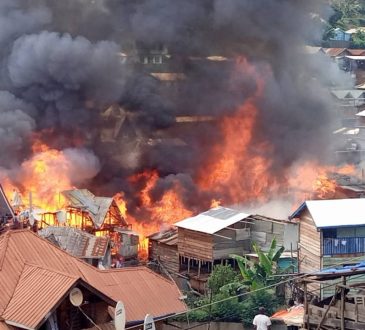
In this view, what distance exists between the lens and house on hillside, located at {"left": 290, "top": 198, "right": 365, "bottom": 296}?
26.2m

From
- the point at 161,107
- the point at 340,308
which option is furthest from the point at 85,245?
the point at 161,107

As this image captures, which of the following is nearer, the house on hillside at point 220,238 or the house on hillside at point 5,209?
the house on hillside at point 5,209

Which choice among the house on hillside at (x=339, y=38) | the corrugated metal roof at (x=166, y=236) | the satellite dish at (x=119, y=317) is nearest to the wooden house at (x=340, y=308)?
the satellite dish at (x=119, y=317)

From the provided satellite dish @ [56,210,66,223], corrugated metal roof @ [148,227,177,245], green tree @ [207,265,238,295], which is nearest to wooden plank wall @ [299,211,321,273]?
green tree @ [207,265,238,295]

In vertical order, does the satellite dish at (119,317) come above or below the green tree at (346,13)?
below

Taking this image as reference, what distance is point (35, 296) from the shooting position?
1491cm

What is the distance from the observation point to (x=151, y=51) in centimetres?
4575

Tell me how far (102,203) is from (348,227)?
38.7ft

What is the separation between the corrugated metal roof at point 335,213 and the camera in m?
26.1

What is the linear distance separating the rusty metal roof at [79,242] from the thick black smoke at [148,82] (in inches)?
402

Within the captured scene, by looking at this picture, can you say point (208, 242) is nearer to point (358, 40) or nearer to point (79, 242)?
point (79, 242)

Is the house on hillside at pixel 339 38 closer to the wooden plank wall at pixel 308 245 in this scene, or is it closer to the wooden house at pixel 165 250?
the wooden house at pixel 165 250

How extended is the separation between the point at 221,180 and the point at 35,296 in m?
30.0

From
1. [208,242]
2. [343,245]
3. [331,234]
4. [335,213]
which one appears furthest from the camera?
[208,242]
